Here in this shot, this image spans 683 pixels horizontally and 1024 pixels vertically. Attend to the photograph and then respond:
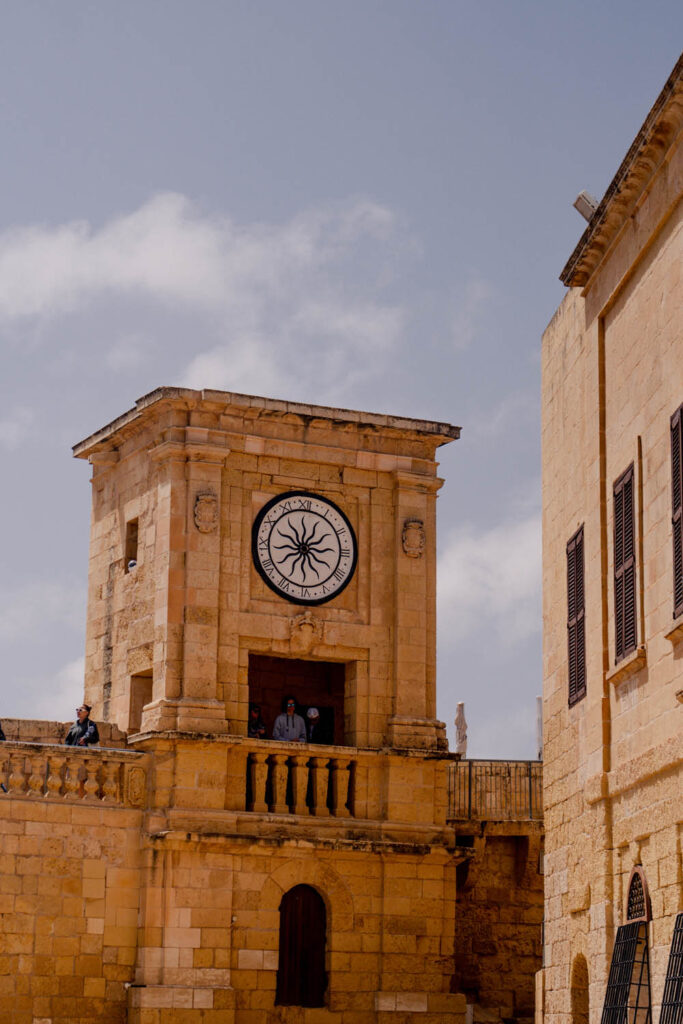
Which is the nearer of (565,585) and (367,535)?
(565,585)

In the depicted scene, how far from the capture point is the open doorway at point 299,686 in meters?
25.6

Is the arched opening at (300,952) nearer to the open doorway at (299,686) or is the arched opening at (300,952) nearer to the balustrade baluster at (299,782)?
the balustrade baluster at (299,782)

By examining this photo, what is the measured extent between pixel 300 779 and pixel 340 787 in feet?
1.77

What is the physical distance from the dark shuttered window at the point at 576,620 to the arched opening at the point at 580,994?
224cm

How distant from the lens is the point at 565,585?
17.7 meters

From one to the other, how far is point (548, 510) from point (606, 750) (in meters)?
3.24

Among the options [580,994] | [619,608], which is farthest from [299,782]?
[619,608]

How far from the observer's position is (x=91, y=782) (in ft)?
74.3

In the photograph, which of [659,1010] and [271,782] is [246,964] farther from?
[659,1010]

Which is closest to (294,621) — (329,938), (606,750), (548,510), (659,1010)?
(329,938)

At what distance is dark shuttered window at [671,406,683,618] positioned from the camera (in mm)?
14211

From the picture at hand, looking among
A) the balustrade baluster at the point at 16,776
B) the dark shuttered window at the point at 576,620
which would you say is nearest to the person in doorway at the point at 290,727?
the balustrade baluster at the point at 16,776

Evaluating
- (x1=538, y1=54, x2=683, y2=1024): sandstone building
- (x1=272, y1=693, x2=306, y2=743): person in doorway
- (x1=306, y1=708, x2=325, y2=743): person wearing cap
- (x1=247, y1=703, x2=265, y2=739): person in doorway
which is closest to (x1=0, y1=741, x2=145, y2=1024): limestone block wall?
(x1=247, y1=703, x2=265, y2=739): person in doorway

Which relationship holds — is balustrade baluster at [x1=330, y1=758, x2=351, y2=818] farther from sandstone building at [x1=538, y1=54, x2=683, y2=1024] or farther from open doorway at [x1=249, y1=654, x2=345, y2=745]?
sandstone building at [x1=538, y1=54, x2=683, y2=1024]
